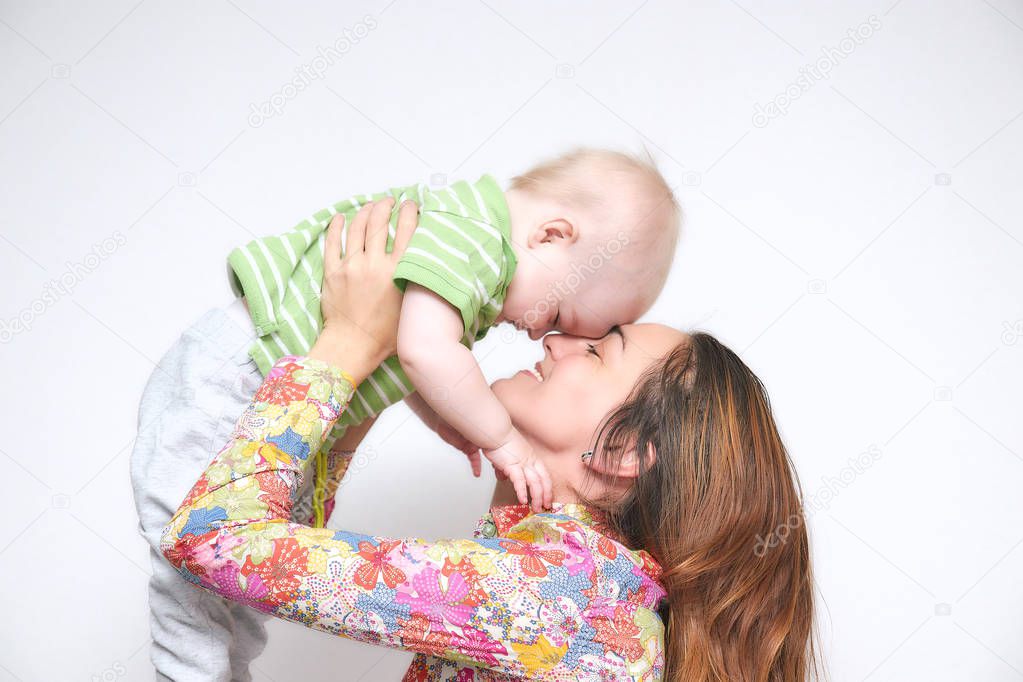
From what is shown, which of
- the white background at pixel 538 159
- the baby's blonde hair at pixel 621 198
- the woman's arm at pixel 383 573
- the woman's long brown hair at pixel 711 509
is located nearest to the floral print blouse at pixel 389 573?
the woman's arm at pixel 383 573

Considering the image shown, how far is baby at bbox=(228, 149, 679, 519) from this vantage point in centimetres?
127

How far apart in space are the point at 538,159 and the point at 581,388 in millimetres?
1046

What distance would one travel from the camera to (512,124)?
229 centimetres

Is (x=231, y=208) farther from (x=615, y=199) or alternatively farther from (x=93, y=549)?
(x=615, y=199)

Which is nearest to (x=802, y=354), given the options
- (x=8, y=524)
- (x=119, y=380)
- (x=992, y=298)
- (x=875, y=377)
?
(x=875, y=377)

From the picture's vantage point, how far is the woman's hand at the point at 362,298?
4.23ft

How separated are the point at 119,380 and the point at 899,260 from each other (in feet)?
6.62

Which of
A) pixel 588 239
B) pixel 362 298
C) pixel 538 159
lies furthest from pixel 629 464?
pixel 538 159

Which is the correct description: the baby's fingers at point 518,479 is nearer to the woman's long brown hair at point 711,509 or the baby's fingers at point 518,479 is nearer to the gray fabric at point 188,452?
the woman's long brown hair at point 711,509

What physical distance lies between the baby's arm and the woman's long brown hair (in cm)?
13

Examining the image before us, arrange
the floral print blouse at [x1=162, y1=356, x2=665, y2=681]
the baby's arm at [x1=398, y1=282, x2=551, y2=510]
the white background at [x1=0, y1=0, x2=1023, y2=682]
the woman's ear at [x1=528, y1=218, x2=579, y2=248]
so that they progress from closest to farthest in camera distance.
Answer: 1. the floral print blouse at [x1=162, y1=356, x2=665, y2=681]
2. the baby's arm at [x1=398, y1=282, x2=551, y2=510]
3. the woman's ear at [x1=528, y1=218, x2=579, y2=248]
4. the white background at [x1=0, y1=0, x2=1023, y2=682]

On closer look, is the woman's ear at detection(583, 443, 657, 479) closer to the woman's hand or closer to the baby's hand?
the baby's hand

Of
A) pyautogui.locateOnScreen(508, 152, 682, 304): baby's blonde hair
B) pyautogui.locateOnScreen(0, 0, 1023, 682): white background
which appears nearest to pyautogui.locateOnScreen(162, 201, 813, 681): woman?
pyautogui.locateOnScreen(508, 152, 682, 304): baby's blonde hair

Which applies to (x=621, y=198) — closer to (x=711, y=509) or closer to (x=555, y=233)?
(x=555, y=233)
